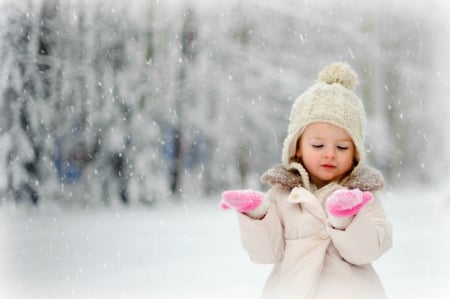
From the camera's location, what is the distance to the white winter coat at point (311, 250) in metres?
1.30

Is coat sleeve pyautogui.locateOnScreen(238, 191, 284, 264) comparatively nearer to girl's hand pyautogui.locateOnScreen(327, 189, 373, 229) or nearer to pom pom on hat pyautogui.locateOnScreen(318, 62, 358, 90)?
girl's hand pyautogui.locateOnScreen(327, 189, 373, 229)

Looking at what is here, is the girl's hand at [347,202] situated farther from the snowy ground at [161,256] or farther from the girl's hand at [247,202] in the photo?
the snowy ground at [161,256]

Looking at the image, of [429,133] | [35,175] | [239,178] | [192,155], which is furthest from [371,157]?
[35,175]

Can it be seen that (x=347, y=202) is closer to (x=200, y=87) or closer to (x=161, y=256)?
(x=161, y=256)

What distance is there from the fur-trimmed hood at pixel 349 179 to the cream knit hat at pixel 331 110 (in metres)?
0.02

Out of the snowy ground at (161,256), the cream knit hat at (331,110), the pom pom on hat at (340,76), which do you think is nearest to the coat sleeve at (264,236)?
the cream knit hat at (331,110)

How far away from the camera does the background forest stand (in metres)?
8.07

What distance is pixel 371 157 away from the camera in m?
8.70

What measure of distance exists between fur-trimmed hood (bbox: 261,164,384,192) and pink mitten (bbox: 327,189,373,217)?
154 mm

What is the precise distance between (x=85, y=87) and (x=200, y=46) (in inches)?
65.9

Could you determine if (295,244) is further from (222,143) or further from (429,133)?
(429,133)

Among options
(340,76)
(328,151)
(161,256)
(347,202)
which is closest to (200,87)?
(161,256)

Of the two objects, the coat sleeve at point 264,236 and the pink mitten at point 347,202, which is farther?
the coat sleeve at point 264,236

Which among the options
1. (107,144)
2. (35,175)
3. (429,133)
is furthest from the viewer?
(429,133)
